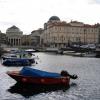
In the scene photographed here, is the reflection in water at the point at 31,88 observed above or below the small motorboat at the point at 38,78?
below

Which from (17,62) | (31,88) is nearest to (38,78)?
(31,88)

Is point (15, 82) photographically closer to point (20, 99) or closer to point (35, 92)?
point (35, 92)

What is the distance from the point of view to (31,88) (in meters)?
40.9

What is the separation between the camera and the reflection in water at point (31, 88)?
38.6m

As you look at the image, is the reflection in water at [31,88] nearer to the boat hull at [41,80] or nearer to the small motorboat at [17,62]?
the boat hull at [41,80]

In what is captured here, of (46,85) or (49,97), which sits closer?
(49,97)

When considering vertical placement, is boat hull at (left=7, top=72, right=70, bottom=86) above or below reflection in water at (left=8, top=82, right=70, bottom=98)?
above

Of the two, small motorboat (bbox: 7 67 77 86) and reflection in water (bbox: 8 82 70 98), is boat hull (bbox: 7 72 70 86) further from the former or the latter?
reflection in water (bbox: 8 82 70 98)

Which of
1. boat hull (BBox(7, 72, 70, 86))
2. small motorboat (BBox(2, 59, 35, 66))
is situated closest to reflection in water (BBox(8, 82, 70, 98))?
boat hull (BBox(7, 72, 70, 86))

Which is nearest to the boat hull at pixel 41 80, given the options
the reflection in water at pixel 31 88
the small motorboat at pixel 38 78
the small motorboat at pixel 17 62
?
the small motorboat at pixel 38 78

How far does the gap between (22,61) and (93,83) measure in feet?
109

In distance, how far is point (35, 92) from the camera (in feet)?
127

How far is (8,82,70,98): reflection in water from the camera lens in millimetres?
38625

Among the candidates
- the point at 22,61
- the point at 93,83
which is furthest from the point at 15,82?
the point at 22,61
